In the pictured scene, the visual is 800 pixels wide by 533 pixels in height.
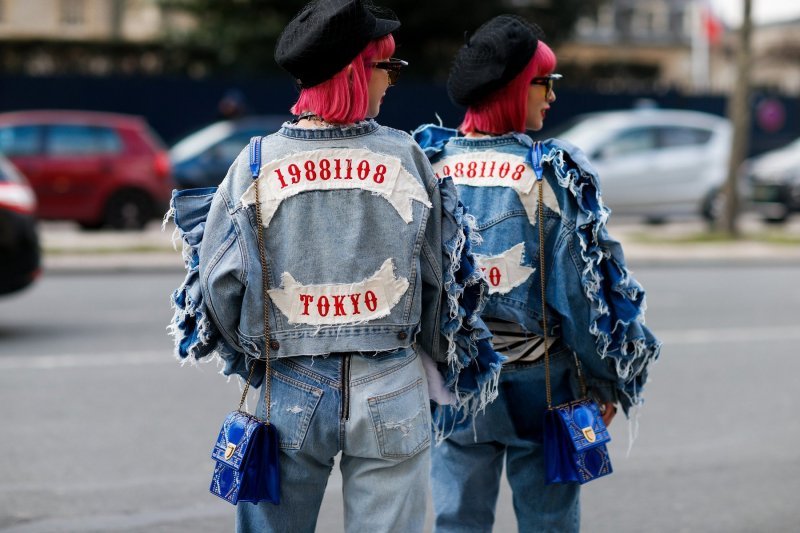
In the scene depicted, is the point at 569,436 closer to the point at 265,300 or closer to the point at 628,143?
the point at 265,300

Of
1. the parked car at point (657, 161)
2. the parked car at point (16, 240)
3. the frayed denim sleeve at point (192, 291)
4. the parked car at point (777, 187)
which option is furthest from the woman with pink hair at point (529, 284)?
the parked car at point (777, 187)

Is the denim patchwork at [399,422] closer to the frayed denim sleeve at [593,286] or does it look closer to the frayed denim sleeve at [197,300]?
the frayed denim sleeve at [197,300]

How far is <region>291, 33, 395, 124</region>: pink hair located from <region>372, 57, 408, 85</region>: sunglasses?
0.13 ft

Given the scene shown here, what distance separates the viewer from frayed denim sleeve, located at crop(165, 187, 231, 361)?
8.59ft

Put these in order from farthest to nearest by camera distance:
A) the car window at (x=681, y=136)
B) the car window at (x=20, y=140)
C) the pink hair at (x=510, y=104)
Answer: the car window at (x=681, y=136) < the car window at (x=20, y=140) < the pink hair at (x=510, y=104)

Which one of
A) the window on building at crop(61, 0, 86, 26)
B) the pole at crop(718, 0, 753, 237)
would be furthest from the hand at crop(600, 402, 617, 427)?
the window on building at crop(61, 0, 86, 26)

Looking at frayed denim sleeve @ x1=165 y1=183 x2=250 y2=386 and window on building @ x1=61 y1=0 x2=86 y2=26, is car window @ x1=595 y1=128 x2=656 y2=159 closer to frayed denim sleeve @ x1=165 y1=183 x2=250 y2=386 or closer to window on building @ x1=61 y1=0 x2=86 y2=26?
frayed denim sleeve @ x1=165 y1=183 x2=250 y2=386

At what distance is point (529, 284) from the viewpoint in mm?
3078

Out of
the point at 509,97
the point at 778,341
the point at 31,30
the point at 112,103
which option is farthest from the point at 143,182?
the point at 31,30

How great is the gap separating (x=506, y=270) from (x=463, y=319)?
15.6 inches

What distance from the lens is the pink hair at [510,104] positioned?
3.10 meters

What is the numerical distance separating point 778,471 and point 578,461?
112 inches

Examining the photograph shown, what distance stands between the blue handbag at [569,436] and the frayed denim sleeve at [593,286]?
0.18ft

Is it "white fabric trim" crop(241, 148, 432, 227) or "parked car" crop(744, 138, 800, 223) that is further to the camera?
"parked car" crop(744, 138, 800, 223)
